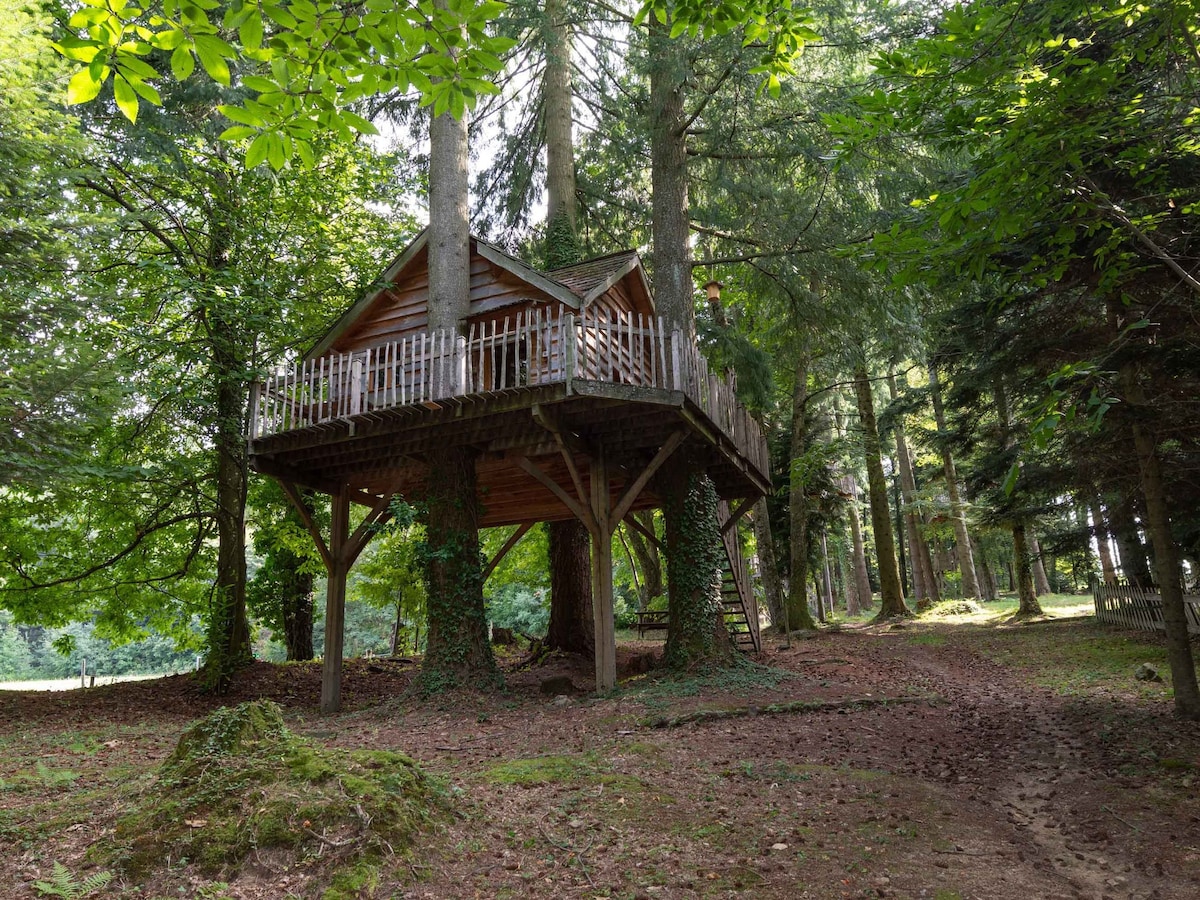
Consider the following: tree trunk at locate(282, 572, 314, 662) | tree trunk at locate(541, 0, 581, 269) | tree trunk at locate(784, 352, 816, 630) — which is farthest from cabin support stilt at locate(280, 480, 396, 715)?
tree trunk at locate(784, 352, 816, 630)

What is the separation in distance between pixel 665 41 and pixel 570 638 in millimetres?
12067

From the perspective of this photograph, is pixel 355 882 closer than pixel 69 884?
No

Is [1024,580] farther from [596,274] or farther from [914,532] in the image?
[596,274]

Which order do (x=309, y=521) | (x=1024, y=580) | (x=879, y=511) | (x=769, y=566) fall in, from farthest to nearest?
(x=769, y=566) → (x=879, y=511) → (x=1024, y=580) → (x=309, y=521)

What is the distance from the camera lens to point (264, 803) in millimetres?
3951

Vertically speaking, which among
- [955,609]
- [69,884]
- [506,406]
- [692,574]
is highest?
[506,406]

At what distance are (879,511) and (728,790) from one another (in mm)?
17253

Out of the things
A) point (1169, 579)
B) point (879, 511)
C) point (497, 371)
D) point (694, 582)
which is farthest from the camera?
point (879, 511)

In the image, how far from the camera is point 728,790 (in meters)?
5.75

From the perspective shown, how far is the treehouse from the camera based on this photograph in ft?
32.7

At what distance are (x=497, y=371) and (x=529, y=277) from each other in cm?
181

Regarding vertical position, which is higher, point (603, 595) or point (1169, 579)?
point (603, 595)

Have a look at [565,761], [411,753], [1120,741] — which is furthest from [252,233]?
[1120,741]

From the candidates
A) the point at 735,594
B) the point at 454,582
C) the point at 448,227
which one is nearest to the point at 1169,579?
the point at 454,582
